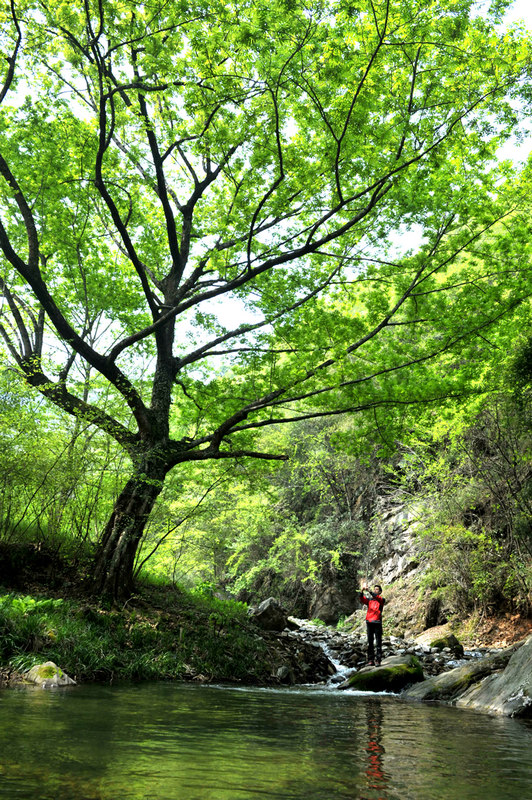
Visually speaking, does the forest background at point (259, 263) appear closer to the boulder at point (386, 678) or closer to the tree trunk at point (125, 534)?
the tree trunk at point (125, 534)

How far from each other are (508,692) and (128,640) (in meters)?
5.92

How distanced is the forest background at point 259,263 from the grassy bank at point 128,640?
0.98m

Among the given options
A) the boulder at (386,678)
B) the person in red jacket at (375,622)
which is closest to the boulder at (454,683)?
the boulder at (386,678)

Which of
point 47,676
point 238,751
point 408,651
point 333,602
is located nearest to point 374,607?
point 408,651

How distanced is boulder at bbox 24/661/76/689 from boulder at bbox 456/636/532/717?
224 inches

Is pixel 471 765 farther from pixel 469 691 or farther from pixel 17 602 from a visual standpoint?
pixel 17 602

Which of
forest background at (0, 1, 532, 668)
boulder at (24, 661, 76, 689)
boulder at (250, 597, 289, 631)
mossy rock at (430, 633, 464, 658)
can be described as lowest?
mossy rock at (430, 633, 464, 658)

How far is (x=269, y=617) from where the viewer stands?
538 inches

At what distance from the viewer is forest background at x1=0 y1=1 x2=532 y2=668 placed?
7.20 m

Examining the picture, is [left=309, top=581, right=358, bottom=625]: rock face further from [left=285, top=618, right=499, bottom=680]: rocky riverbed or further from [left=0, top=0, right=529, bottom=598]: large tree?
[left=0, top=0, right=529, bottom=598]: large tree

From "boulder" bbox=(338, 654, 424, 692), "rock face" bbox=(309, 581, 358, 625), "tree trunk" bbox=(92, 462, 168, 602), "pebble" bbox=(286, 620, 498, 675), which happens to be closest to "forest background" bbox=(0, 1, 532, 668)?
"tree trunk" bbox=(92, 462, 168, 602)

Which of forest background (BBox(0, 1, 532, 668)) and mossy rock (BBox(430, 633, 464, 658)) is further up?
forest background (BBox(0, 1, 532, 668))

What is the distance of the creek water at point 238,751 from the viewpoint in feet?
7.73

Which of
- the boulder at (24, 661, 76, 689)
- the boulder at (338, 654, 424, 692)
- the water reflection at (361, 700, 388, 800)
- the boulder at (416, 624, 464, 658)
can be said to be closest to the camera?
the water reflection at (361, 700, 388, 800)
